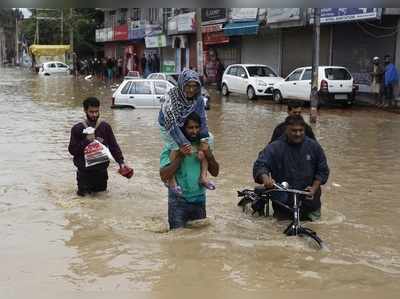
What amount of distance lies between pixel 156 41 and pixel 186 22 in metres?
6.93

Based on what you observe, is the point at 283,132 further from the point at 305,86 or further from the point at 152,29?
the point at 152,29

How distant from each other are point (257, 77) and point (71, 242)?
19.6 metres

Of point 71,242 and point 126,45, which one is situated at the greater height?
point 126,45

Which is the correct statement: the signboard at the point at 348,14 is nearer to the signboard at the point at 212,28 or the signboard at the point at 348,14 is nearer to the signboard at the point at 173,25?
the signboard at the point at 212,28

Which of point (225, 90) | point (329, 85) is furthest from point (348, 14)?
point (225, 90)

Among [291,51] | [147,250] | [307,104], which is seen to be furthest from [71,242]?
→ [291,51]

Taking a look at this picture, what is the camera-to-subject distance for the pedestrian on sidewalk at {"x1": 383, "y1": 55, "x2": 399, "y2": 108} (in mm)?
19875

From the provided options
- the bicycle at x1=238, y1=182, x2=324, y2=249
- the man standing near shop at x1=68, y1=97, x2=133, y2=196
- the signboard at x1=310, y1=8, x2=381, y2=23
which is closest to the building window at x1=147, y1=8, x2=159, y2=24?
the signboard at x1=310, y1=8, x2=381, y2=23

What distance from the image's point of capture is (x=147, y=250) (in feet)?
19.3

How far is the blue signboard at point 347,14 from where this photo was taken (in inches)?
793

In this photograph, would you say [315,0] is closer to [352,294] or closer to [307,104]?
[352,294]

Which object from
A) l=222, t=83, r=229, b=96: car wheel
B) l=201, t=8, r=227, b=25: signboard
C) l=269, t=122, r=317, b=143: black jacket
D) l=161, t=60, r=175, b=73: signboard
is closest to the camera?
l=269, t=122, r=317, b=143: black jacket

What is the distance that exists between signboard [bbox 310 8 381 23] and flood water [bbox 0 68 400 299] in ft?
29.7

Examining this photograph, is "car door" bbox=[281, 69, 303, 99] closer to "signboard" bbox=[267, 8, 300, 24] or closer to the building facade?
the building facade
